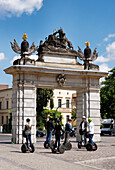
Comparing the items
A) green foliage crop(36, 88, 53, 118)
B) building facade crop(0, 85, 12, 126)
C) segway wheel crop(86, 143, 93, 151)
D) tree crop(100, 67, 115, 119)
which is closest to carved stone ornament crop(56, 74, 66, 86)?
segway wheel crop(86, 143, 93, 151)

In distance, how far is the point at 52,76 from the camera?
21.9 meters

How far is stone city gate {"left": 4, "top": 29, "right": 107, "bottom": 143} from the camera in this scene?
21.0 meters

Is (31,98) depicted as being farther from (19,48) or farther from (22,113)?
(19,48)

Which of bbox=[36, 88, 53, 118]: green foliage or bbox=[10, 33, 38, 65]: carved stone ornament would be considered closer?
bbox=[10, 33, 38, 65]: carved stone ornament

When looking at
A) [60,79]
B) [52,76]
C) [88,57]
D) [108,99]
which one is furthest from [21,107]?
[108,99]

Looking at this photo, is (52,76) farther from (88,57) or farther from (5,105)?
(5,105)

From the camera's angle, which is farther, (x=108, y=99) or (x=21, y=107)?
(x=108, y=99)

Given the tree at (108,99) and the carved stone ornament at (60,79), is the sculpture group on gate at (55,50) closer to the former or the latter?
the carved stone ornament at (60,79)

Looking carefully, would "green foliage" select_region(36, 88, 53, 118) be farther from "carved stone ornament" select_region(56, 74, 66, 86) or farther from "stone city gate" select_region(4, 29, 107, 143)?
"carved stone ornament" select_region(56, 74, 66, 86)

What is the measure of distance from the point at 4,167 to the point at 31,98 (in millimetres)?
10883

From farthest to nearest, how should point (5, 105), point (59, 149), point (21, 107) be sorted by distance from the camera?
point (5, 105) → point (21, 107) → point (59, 149)

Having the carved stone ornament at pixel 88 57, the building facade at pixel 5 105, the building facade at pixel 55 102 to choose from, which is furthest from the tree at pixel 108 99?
the building facade at pixel 5 105

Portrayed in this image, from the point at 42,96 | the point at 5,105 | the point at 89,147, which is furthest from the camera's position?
the point at 5,105

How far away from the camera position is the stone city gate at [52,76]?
21.0 m
